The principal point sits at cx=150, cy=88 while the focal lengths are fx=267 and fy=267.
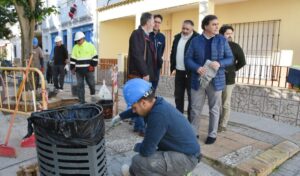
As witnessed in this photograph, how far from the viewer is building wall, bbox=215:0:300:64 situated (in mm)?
6887

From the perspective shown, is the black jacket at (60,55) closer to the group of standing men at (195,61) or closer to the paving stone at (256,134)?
the group of standing men at (195,61)

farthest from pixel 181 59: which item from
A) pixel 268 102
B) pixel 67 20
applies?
pixel 67 20

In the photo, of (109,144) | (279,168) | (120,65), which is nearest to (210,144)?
→ (279,168)

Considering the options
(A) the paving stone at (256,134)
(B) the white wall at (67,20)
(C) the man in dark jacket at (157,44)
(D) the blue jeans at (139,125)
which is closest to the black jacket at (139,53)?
(C) the man in dark jacket at (157,44)

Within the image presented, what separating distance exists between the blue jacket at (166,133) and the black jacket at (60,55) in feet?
22.2

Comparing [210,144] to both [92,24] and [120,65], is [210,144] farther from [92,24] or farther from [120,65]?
[92,24]

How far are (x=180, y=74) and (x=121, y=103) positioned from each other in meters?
3.02

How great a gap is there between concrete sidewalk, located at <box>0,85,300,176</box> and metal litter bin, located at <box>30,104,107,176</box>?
0.98m

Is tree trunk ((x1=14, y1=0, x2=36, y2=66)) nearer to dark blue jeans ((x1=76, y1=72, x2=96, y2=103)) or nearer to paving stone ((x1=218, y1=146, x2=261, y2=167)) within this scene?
dark blue jeans ((x1=76, y1=72, x2=96, y2=103))

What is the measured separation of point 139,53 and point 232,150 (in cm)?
190

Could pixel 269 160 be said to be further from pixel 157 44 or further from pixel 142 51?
pixel 157 44

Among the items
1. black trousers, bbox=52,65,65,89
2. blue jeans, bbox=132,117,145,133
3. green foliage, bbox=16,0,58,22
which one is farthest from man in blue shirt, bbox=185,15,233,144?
black trousers, bbox=52,65,65,89

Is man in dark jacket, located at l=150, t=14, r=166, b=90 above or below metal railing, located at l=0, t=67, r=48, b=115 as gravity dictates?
above

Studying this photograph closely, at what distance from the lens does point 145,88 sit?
231 centimetres
